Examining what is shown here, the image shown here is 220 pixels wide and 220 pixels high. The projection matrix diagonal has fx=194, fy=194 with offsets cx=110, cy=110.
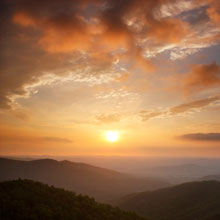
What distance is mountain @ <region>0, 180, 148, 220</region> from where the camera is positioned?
19192 mm

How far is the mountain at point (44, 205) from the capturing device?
19.2 metres

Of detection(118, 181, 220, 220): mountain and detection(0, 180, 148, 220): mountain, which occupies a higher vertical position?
detection(0, 180, 148, 220): mountain

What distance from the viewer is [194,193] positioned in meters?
91.3

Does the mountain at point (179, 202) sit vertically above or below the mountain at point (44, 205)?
below

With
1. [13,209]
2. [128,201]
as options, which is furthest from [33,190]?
[128,201]

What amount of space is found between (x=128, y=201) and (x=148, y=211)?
18872mm

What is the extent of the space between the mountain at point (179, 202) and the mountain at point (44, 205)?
50.6m

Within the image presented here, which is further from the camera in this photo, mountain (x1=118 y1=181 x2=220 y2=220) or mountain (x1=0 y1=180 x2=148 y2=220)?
mountain (x1=118 y1=181 x2=220 y2=220)

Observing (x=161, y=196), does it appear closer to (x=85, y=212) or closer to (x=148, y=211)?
(x=148, y=211)

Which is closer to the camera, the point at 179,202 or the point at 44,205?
the point at 44,205

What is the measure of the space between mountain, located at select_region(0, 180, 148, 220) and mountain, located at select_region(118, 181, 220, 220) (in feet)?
166

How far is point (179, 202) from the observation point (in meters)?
85.6

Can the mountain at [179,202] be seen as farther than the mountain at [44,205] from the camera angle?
Yes

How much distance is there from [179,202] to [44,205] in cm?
7984
